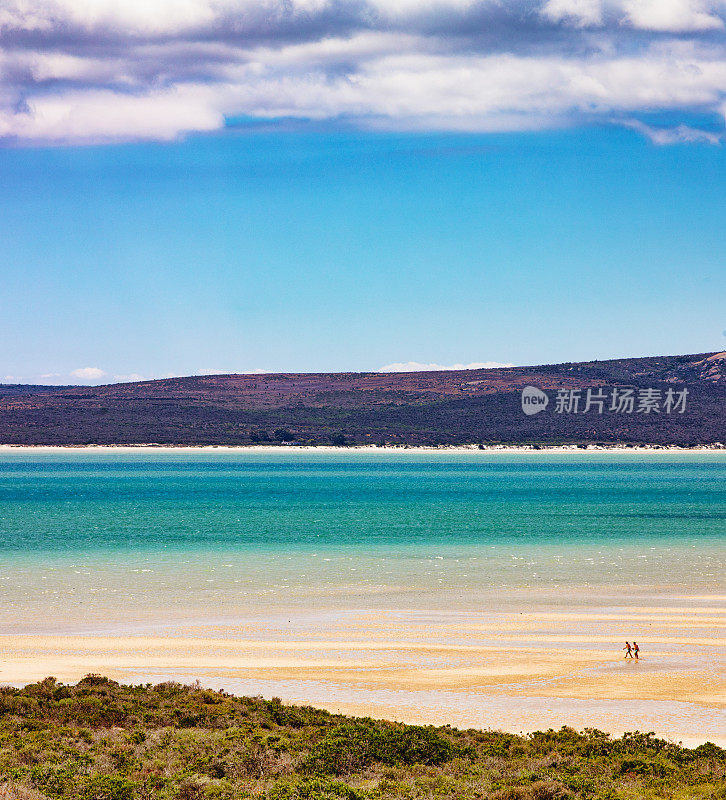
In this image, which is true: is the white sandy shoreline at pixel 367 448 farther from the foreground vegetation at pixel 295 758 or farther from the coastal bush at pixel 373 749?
the coastal bush at pixel 373 749

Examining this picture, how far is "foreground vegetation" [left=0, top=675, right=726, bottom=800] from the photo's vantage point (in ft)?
37.6

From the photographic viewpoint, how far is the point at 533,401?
193250mm

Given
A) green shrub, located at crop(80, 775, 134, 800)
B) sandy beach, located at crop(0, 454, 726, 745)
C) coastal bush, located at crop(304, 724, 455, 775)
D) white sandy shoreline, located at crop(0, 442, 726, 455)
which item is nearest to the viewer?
green shrub, located at crop(80, 775, 134, 800)

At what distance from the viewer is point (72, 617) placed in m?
24.4

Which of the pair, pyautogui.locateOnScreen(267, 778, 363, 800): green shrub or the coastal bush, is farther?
the coastal bush

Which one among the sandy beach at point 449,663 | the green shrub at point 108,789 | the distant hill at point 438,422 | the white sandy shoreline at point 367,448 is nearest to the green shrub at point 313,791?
the green shrub at point 108,789

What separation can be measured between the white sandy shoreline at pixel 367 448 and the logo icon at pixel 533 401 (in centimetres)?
861

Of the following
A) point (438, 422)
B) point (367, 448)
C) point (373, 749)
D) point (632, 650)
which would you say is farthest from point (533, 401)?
point (373, 749)

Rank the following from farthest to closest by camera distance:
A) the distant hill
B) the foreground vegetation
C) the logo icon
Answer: the logo icon < the distant hill < the foreground vegetation

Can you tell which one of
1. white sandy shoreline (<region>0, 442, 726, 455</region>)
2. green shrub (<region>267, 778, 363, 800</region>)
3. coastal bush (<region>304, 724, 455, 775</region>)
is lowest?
coastal bush (<region>304, 724, 455, 775</region>)

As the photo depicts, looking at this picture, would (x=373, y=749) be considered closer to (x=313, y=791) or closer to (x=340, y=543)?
(x=313, y=791)

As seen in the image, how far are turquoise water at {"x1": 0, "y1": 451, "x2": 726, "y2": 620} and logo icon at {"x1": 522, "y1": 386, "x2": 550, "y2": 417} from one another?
10322 centimetres

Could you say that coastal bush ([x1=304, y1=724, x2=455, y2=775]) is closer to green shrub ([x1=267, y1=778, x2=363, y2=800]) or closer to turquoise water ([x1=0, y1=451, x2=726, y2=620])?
green shrub ([x1=267, y1=778, x2=363, y2=800])

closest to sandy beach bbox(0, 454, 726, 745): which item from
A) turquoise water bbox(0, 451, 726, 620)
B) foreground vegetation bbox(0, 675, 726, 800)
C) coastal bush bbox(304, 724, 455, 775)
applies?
turquoise water bbox(0, 451, 726, 620)
